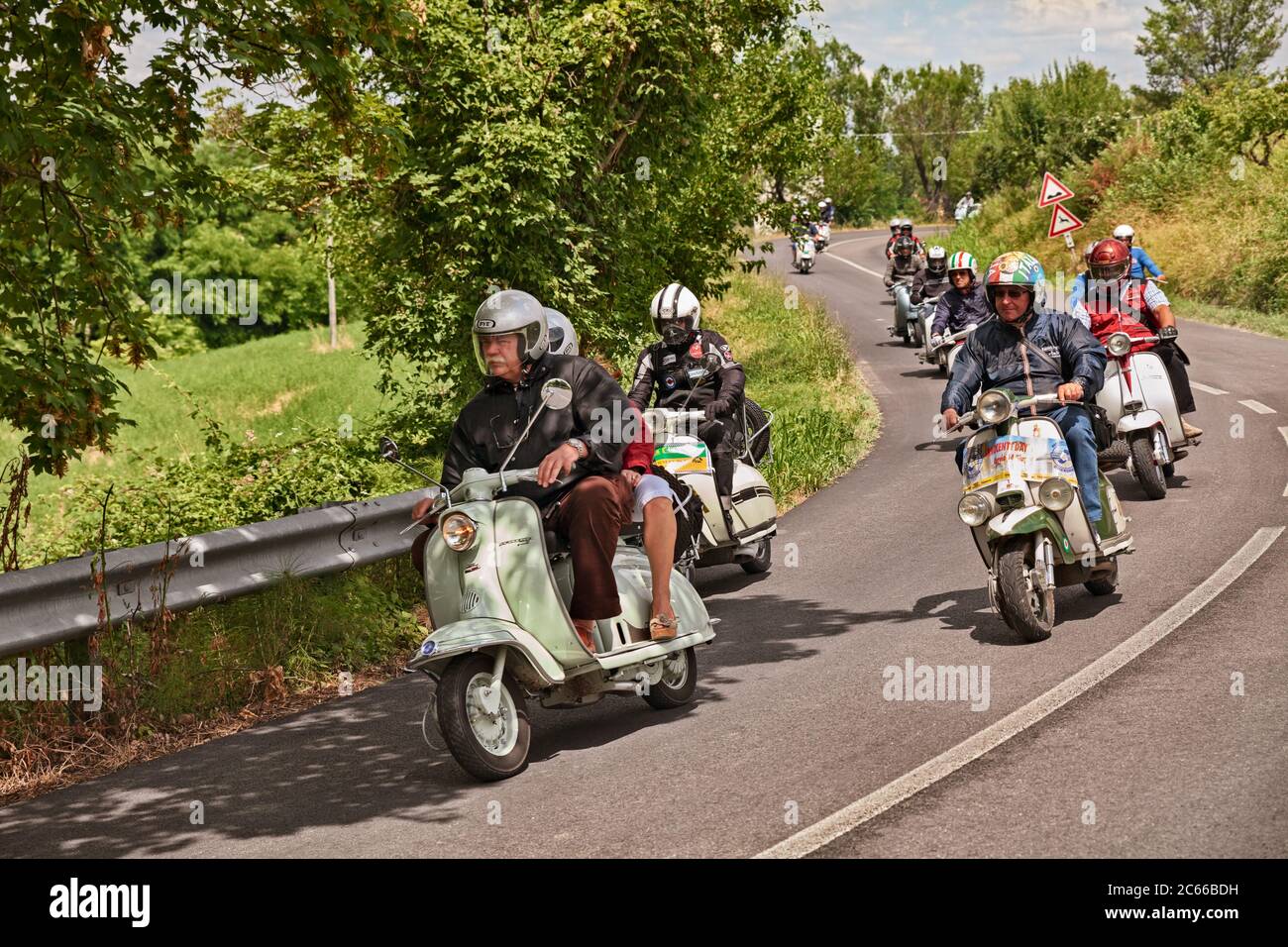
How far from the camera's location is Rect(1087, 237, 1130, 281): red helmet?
42.0 ft

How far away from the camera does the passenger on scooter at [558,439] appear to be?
22.4 feet

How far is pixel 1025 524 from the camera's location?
8.29 metres

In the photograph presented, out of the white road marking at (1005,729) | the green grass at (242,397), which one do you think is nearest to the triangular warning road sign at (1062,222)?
the green grass at (242,397)

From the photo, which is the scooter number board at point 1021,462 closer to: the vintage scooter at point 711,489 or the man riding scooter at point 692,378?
the vintage scooter at point 711,489

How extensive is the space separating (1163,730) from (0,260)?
22.9ft

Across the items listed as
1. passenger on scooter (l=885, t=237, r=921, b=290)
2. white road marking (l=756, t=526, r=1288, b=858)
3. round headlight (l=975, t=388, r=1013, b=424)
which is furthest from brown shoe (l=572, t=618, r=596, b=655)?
passenger on scooter (l=885, t=237, r=921, b=290)

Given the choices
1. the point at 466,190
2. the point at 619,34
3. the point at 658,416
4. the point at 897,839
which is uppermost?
the point at 619,34

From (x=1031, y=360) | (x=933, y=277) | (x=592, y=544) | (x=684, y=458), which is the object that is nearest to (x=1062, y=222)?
(x=933, y=277)

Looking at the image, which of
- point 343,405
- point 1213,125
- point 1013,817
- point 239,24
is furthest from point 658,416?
point 1213,125

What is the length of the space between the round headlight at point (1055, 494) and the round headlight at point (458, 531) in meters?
3.58

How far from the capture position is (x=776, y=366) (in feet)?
83.8

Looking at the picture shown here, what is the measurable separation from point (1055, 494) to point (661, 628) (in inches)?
104

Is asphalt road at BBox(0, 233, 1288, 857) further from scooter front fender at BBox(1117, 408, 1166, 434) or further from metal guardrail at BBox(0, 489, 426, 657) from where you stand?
scooter front fender at BBox(1117, 408, 1166, 434)

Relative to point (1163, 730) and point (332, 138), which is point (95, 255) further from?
point (1163, 730)
